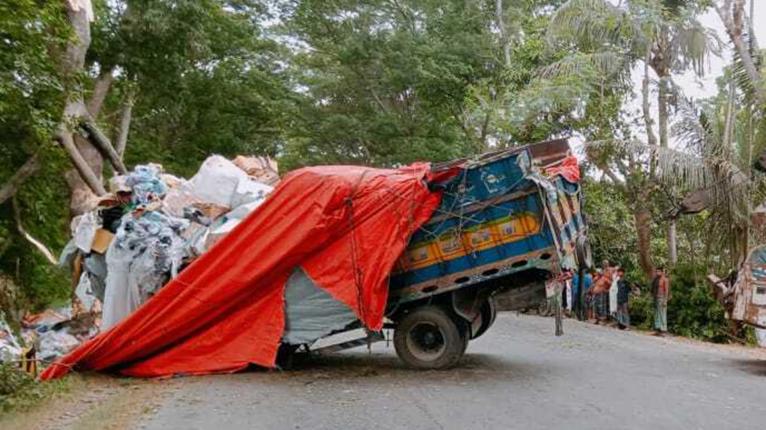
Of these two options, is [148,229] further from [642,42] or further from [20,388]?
[642,42]

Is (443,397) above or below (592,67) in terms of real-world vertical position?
below

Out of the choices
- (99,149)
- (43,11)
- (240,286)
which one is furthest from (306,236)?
(99,149)

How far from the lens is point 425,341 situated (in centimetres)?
962

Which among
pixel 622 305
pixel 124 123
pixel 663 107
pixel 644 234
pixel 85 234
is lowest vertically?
pixel 622 305

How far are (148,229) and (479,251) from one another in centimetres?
426

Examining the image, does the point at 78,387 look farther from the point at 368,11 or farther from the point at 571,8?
the point at 368,11

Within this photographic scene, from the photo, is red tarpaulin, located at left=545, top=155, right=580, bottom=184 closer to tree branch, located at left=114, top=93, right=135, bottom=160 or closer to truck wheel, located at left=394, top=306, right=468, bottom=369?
truck wheel, located at left=394, top=306, right=468, bottom=369

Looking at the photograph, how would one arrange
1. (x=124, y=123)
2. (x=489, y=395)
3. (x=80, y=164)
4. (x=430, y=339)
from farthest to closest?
1. (x=124, y=123)
2. (x=80, y=164)
3. (x=430, y=339)
4. (x=489, y=395)

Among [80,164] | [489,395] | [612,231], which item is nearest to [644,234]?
[612,231]

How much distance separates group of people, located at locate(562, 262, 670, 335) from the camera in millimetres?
16922

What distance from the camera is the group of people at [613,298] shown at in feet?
55.5

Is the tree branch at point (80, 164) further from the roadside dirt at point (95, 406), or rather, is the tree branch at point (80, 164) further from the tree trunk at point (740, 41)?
the tree trunk at point (740, 41)

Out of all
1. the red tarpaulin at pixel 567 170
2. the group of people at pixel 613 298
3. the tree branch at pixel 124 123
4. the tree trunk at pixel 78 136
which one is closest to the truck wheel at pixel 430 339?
the red tarpaulin at pixel 567 170

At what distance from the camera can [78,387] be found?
8.74 m
